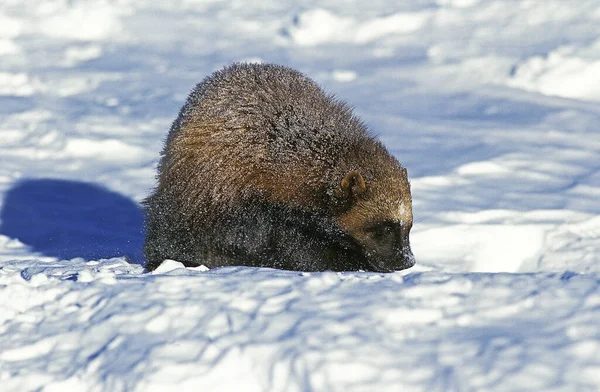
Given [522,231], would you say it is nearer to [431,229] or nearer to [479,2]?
[431,229]

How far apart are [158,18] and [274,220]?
8.54 meters

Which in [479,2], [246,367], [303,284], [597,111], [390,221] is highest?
[479,2]

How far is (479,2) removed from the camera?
10.9 metres

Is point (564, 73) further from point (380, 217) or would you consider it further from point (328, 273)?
point (328, 273)

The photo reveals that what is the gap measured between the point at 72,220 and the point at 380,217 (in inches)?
109

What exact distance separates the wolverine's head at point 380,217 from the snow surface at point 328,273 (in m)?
0.24

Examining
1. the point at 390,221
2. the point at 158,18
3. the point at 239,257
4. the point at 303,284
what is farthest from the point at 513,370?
the point at 158,18

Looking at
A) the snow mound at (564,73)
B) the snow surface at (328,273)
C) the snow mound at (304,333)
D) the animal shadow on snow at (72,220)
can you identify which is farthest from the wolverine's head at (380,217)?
the snow mound at (564,73)

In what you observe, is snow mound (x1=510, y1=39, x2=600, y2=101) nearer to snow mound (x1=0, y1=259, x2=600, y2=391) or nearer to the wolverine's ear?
the wolverine's ear

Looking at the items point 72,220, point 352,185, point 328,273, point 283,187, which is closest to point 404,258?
point 352,185

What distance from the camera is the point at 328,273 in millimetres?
2857

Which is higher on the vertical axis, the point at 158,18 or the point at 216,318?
the point at 158,18

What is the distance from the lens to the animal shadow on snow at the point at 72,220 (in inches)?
211

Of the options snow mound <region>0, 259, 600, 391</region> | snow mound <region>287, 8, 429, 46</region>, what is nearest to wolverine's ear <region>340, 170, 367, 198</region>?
snow mound <region>0, 259, 600, 391</region>
